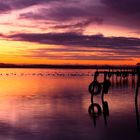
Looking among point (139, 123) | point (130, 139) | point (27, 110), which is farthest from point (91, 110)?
point (130, 139)

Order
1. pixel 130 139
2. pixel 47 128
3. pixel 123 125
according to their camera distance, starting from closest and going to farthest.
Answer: pixel 130 139 < pixel 47 128 < pixel 123 125

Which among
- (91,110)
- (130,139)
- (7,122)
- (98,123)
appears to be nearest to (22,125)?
(7,122)

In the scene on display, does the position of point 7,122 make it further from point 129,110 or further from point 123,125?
point 129,110

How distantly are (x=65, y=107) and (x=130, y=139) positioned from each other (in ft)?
37.4

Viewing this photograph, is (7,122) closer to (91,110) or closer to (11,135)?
(11,135)

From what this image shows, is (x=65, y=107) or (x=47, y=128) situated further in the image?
(x=65, y=107)

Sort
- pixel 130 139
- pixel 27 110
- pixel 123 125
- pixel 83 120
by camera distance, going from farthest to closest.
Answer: pixel 27 110
pixel 83 120
pixel 123 125
pixel 130 139

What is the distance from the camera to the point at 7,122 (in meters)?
19.6

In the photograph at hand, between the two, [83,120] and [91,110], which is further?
[91,110]

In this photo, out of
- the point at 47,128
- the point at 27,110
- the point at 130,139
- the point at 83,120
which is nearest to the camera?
the point at 130,139

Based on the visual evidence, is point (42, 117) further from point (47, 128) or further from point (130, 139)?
point (130, 139)

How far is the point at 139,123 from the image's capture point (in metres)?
20.0

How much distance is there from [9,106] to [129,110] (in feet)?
25.9

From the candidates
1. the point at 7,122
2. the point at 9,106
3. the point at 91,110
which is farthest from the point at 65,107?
the point at 7,122
